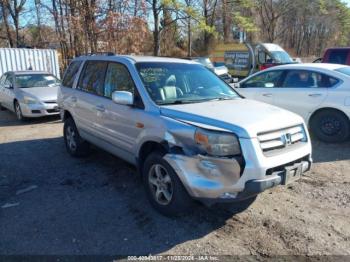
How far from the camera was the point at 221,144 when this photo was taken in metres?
3.31

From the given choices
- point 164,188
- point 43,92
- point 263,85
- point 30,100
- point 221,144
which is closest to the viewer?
point 221,144

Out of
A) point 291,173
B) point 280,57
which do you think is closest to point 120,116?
point 291,173

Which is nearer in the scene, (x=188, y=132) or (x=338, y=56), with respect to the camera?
(x=188, y=132)

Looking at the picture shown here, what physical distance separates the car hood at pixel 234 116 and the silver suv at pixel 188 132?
11mm

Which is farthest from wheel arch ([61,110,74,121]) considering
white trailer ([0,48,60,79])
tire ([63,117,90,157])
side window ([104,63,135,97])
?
white trailer ([0,48,60,79])

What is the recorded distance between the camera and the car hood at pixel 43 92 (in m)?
9.67

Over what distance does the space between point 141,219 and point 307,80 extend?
16.4 feet

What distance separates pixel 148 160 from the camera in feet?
12.9

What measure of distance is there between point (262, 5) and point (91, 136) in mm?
44739

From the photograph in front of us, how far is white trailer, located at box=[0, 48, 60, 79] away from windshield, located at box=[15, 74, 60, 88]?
494 cm

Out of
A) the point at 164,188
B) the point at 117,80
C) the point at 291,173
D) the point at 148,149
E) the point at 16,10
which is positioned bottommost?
the point at 164,188

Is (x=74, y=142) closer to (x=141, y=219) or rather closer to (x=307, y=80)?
(x=141, y=219)

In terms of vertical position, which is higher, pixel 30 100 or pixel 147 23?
pixel 147 23

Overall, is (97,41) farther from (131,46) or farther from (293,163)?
(293,163)
